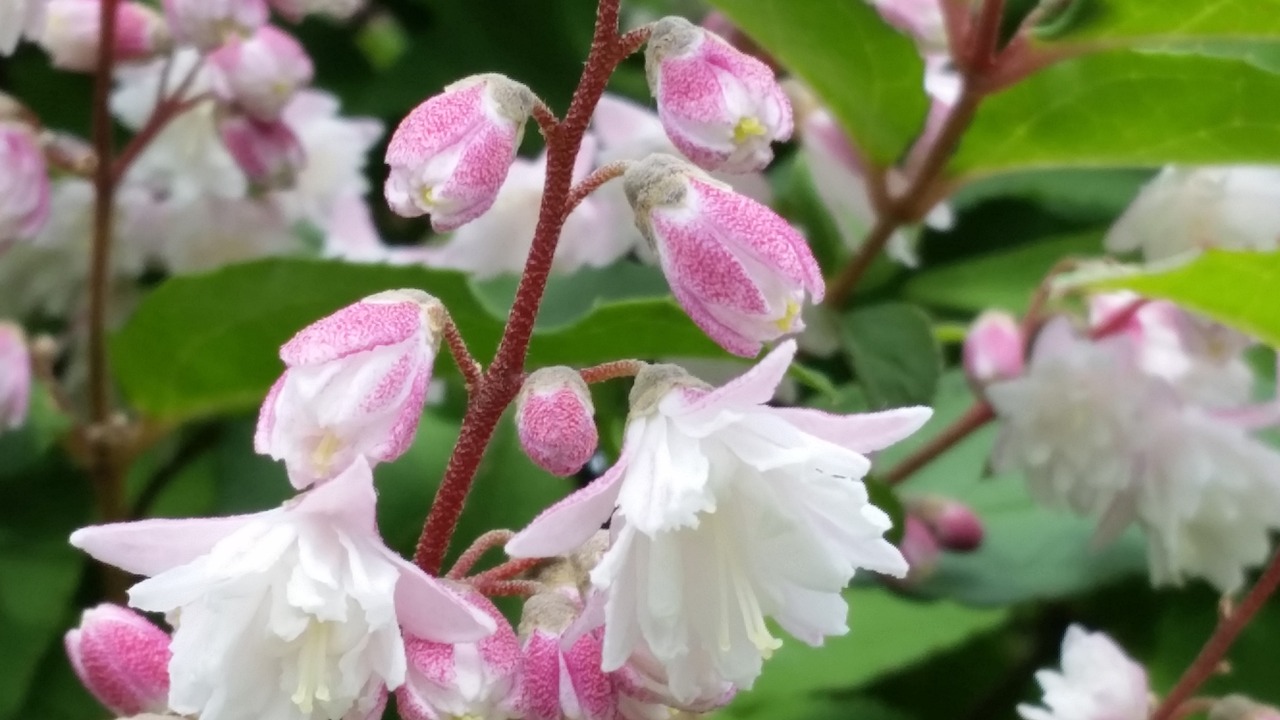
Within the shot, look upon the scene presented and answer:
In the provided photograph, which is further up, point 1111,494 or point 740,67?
point 740,67

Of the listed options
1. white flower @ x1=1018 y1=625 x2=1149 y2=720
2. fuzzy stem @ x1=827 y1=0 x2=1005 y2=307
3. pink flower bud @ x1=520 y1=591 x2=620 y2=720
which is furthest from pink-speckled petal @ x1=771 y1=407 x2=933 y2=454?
fuzzy stem @ x1=827 y1=0 x2=1005 y2=307

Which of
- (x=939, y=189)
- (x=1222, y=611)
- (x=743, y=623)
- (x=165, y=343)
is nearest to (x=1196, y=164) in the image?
(x=939, y=189)

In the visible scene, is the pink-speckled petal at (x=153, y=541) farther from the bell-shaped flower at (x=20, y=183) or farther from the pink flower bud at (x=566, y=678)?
the bell-shaped flower at (x=20, y=183)

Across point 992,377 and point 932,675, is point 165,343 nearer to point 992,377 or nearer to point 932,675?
point 992,377

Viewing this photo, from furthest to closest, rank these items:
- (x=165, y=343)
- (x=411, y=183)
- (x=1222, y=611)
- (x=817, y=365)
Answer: (x=817, y=365) < (x=165, y=343) < (x=1222, y=611) < (x=411, y=183)

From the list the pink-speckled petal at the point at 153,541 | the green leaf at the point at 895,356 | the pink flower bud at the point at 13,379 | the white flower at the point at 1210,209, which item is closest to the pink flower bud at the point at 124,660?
the pink-speckled petal at the point at 153,541

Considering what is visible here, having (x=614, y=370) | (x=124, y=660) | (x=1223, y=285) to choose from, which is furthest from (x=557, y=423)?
(x=1223, y=285)
